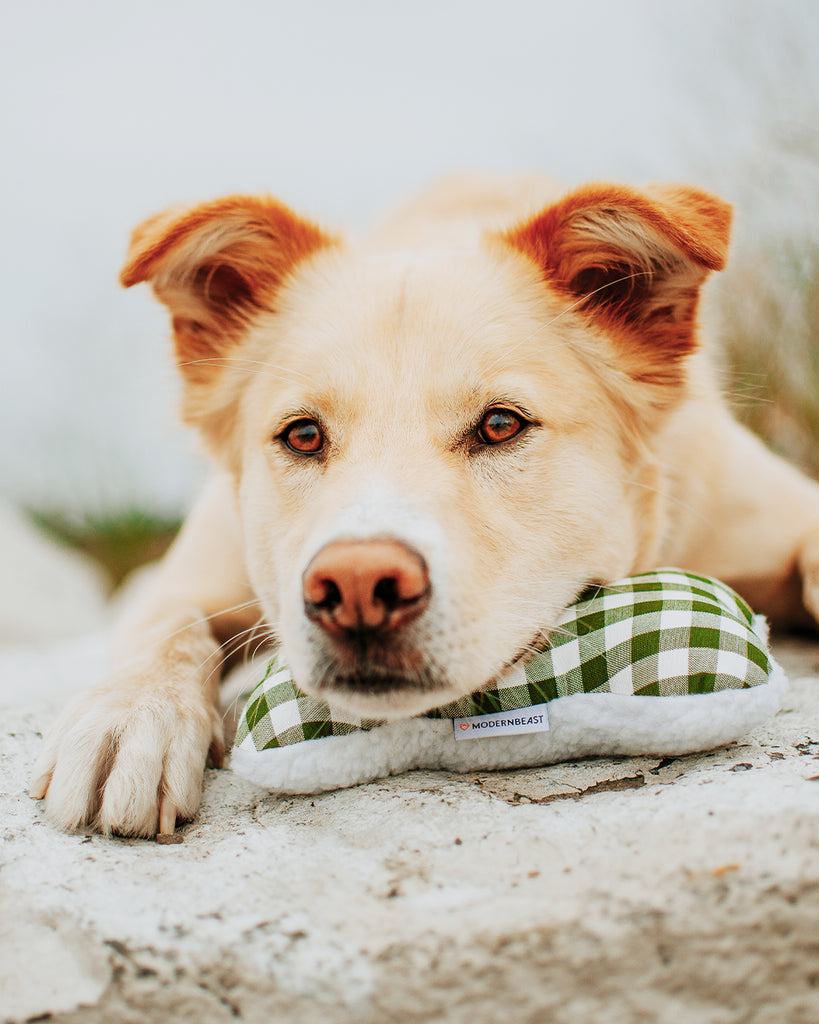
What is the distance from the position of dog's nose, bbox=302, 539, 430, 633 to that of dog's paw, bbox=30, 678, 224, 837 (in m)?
0.50

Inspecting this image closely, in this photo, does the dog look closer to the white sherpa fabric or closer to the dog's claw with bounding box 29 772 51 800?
the dog's claw with bounding box 29 772 51 800

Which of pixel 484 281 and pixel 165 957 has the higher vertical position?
pixel 484 281

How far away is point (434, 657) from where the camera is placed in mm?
1625

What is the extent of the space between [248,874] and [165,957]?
8.7 inches

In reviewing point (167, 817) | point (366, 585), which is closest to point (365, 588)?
point (366, 585)

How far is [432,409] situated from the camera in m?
2.04

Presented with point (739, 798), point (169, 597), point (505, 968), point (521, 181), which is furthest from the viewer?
point (521, 181)

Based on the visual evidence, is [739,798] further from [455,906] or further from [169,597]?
[169,597]

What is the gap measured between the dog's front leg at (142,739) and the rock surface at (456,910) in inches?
2.4

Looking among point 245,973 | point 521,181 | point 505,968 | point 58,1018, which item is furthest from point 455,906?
point 521,181

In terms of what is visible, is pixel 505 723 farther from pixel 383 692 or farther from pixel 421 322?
pixel 421 322

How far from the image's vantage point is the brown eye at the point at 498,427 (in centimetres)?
206

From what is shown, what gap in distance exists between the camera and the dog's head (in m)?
1.63

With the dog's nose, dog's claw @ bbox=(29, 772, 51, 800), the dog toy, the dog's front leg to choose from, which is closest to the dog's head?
the dog's nose
